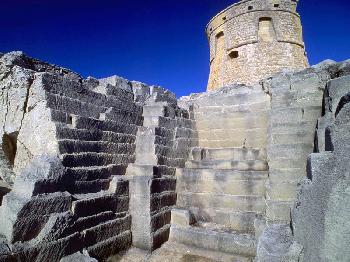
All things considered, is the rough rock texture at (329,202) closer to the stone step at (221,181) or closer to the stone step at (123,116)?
the stone step at (221,181)

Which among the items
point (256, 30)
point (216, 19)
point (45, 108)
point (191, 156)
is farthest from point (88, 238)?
point (216, 19)

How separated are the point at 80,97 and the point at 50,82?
559 mm

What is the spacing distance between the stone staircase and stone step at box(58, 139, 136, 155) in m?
1.18

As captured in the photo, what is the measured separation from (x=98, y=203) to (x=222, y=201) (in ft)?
7.08

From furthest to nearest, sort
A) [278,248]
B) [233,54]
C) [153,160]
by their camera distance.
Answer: [233,54] → [153,160] → [278,248]

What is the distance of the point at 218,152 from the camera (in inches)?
221

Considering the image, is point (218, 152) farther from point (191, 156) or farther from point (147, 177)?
point (147, 177)

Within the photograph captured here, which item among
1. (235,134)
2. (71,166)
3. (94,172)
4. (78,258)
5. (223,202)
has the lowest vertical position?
(78,258)

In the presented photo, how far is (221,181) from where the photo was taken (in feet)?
15.7

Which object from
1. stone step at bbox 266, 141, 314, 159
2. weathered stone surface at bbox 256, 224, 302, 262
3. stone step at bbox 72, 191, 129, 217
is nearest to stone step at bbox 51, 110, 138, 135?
stone step at bbox 72, 191, 129, 217

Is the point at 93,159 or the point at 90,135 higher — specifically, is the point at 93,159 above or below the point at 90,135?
below

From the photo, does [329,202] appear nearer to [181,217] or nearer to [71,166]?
[181,217]

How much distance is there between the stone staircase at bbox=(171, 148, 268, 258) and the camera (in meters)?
4.22

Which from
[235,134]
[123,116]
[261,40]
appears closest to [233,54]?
[261,40]
